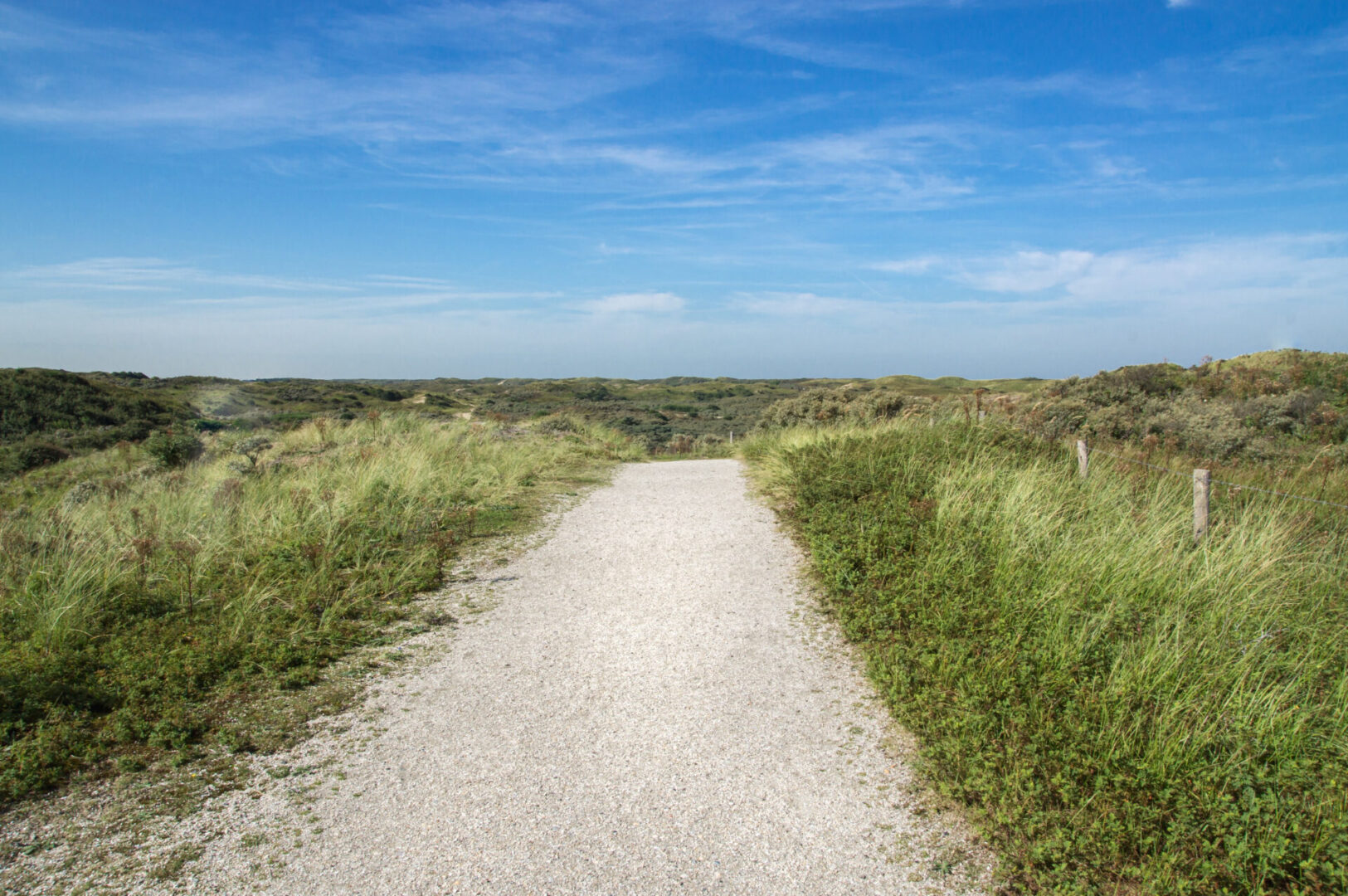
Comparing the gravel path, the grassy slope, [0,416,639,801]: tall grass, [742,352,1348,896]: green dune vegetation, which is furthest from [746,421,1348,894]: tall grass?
the grassy slope

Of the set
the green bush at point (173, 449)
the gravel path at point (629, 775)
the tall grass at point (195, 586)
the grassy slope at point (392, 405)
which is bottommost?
the gravel path at point (629, 775)

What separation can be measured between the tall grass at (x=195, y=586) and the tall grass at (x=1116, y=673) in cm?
389

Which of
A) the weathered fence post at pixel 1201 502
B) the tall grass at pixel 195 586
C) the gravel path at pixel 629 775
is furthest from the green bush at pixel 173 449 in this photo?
the weathered fence post at pixel 1201 502

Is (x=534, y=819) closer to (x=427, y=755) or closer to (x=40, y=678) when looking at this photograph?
(x=427, y=755)

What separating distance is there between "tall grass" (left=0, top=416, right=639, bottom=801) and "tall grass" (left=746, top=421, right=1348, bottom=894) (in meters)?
3.89

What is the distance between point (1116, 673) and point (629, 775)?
270 cm

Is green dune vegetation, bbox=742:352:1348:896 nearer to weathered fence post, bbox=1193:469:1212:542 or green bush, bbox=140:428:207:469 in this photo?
weathered fence post, bbox=1193:469:1212:542

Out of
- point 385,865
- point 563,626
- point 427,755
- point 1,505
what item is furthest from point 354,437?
point 385,865

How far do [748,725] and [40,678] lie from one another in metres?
4.06

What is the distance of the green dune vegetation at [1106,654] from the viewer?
2996mm

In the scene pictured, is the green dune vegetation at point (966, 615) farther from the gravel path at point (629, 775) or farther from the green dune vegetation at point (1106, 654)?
the gravel path at point (629, 775)

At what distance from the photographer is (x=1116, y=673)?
395 cm

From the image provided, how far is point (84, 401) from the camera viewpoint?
80.2 feet

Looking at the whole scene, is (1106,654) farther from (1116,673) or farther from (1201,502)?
(1201,502)
